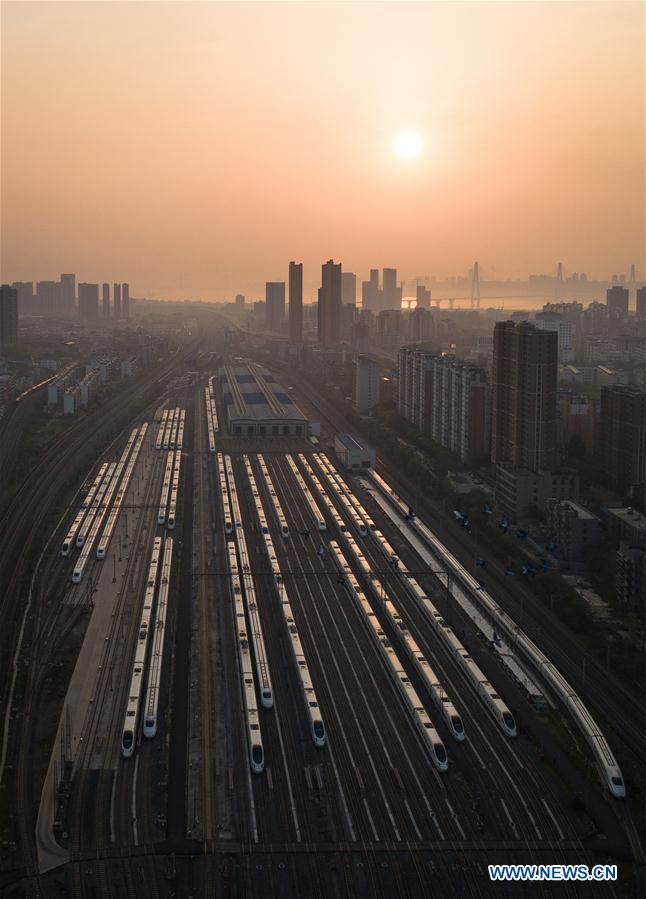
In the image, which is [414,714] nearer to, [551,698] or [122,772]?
[551,698]

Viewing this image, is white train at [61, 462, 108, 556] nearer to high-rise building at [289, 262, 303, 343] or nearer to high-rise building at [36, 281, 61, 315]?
high-rise building at [289, 262, 303, 343]

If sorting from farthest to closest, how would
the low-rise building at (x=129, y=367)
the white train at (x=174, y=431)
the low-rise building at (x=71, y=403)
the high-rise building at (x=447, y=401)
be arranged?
1. the low-rise building at (x=129, y=367)
2. the low-rise building at (x=71, y=403)
3. the white train at (x=174, y=431)
4. the high-rise building at (x=447, y=401)

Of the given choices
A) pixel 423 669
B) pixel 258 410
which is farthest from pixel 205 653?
pixel 258 410

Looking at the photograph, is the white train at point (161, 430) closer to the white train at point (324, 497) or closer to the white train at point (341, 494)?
the white train at point (324, 497)

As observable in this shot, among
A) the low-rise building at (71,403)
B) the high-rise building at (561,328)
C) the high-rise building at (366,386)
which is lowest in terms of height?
the low-rise building at (71,403)

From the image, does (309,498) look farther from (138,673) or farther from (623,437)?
(138,673)

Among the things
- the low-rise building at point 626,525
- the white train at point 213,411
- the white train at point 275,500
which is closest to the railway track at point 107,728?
the white train at point 275,500

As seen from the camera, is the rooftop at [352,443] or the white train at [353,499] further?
the rooftop at [352,443]
